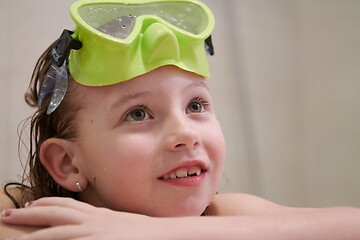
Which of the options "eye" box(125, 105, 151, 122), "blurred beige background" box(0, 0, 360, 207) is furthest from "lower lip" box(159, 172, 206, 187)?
"blurred beige background" box(0, 0, 360, 207)

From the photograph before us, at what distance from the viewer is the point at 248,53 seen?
165cm

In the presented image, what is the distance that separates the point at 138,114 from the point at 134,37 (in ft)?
0.51

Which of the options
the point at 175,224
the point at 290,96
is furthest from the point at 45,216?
the point at 290,96

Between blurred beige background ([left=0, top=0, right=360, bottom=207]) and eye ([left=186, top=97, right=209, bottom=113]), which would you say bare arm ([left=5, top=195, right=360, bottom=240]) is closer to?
eye ([left=186, top=97, right=209, bottom=113])

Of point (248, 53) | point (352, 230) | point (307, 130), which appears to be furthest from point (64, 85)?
point (307, 130)

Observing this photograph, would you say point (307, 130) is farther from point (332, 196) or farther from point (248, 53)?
point (248, 53)

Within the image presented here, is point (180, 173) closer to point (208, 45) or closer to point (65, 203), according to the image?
point (65, 203)

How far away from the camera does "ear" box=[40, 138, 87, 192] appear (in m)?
0.97

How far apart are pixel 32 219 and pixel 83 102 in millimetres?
295

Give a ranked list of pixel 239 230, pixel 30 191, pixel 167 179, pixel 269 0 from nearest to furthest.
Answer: pixel 239 230
pixel 167 179
pixel 30 191
pixel 269 0

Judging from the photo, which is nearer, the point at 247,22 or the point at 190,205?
the point at 190,205

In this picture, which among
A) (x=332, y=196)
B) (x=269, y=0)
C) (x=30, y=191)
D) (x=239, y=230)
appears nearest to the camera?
(x=239, y=230)

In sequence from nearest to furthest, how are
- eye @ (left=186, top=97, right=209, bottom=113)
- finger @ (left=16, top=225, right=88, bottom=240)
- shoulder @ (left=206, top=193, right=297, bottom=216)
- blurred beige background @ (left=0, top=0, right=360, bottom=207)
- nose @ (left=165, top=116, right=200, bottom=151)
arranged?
finger @ (left=16, top=225, right=88, bottom=240) → nose @ (left=165, top=116, right=200, bottom=151) → eye @ (left=186, top=97, right=209, bottom=113) → shoulder @ (left=206, top=193, right=297, bottom=216) → blurred beige background @ (left=0, top=0, right=360, bottom=207)

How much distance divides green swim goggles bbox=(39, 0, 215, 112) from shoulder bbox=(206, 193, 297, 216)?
0.35 metres
